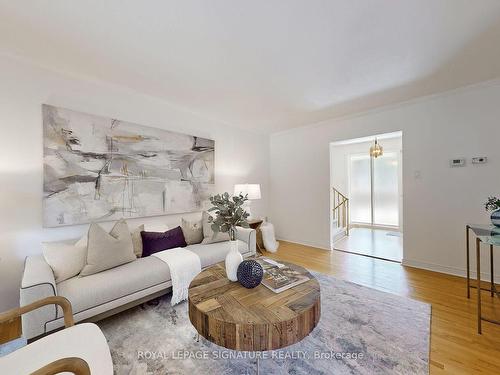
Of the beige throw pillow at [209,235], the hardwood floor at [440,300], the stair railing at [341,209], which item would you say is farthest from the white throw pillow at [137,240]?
the stair railing at [341,209]

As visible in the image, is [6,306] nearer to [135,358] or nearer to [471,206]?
[135,358]

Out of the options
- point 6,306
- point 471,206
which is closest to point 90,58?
point 6,306

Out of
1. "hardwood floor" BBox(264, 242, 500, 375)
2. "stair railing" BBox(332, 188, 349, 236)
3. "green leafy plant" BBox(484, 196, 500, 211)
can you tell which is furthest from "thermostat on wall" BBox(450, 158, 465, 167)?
"stair railing" BBox(332, 188, 349, 236)

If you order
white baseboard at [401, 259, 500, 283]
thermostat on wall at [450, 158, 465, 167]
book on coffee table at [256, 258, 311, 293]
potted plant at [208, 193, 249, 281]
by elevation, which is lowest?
white baseboard at [401, 259, 500, 283]

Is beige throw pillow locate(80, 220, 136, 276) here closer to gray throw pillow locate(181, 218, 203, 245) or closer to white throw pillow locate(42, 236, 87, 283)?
white throw pillow locate(42, 236, 87, 283)

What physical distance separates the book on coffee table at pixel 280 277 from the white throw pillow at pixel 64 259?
169 centimetres

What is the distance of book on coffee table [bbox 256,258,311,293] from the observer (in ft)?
5.11

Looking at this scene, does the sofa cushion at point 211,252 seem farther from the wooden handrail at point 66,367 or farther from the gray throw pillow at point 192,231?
the wooden handrail at point 66,367

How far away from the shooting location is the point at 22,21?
162 centimetres

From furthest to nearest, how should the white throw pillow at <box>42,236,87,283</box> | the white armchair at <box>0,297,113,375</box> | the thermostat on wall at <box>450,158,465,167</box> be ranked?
the thermostat on wall at <box>450,158,465,167</box>
the white throw pillow at <box>42,236,87,283</box>
the white armchair at <box>0,297,113,375</box>

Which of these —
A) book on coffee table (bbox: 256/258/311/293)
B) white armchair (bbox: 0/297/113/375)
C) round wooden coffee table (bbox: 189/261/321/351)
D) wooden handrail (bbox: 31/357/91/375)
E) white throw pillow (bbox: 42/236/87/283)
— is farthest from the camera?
white throw pillow (bbox: 42/236/87/283)

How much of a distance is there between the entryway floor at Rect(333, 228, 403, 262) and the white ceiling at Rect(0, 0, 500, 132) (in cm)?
261

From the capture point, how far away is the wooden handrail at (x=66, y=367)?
763 millimetres

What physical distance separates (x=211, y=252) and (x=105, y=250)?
1094 millimetres
